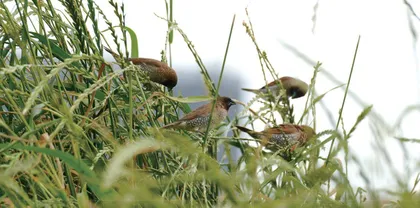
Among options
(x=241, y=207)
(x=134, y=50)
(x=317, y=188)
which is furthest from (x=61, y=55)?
(x=241, y=207)

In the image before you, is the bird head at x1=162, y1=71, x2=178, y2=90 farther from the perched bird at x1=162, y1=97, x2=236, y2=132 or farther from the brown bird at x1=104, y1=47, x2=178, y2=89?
the perched bird at x1=162, y1=97, x2=236, y2=132

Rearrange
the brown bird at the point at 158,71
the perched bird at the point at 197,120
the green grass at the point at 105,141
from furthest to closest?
Answer: the brown bird at the point at 158,71
the perched bird at the point at 197,120
the green grass at the point at 105,141

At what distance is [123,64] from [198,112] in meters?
0.89

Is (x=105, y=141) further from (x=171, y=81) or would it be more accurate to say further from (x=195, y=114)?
(x=171, y=81)

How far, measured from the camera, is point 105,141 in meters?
1.62

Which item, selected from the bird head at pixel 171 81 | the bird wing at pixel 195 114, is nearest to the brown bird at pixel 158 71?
the bird head at pixel 171 81

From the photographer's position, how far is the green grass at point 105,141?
103 centimetres

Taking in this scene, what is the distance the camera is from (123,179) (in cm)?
142

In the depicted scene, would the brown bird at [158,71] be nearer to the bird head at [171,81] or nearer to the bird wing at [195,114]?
the bird head at [171,81]

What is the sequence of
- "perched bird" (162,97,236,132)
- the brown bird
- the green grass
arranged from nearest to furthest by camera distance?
1. the green grass
2. "perched bird" (162,97,236,132)
3. the brown bird

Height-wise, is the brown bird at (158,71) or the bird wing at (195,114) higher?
the brown bird at (158,71)

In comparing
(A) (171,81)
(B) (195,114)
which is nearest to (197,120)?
(B) (195,114)

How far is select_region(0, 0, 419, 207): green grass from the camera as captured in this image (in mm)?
1027

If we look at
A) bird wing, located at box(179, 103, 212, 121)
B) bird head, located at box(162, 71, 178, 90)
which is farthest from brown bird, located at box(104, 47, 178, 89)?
bird wing, located at box(179, 103, 212, 121)
